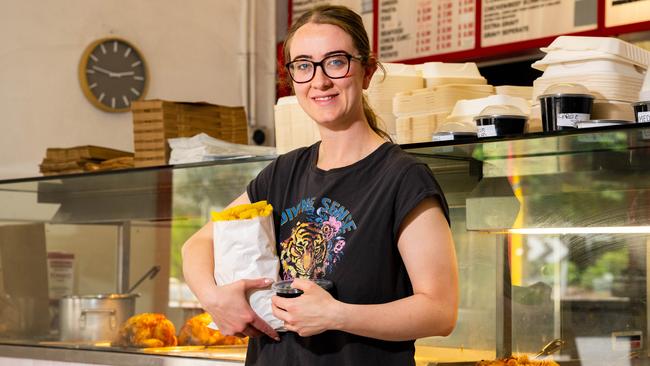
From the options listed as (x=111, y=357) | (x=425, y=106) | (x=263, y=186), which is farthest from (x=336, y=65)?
(x=111, y=357)

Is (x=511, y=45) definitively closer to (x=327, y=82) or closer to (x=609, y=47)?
(x=609, y=47)

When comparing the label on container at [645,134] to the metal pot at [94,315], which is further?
the metal pot at [94,315]

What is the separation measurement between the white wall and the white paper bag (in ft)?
11.5

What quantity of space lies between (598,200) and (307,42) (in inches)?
33.8

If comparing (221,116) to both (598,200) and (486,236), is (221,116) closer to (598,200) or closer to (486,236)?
(486,236)

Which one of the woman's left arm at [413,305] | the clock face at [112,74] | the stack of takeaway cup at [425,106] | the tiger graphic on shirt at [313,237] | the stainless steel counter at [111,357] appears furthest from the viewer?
the clock face at [112,74]

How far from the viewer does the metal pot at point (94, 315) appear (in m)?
3.16

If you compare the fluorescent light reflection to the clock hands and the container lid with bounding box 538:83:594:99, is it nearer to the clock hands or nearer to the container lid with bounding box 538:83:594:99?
the container lid with bounding box 538:83:594:99

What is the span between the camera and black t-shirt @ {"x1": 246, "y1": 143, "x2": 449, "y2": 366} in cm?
157

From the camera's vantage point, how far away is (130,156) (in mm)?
3701

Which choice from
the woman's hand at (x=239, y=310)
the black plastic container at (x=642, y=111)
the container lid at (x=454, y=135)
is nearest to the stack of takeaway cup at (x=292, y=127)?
the container lid at (x=454, y=135)

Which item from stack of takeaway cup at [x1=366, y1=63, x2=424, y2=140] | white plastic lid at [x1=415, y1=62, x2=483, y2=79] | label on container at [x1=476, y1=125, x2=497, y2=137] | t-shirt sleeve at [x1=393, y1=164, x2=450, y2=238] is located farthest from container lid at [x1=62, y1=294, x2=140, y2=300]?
t-shirt sleeve at [x1=393, y1=164, x2=450, y2=238]

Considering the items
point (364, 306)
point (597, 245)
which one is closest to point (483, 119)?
point (597, 245)

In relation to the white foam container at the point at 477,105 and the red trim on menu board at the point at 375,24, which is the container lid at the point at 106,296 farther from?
the red trim on menu board at the point at 375,24
